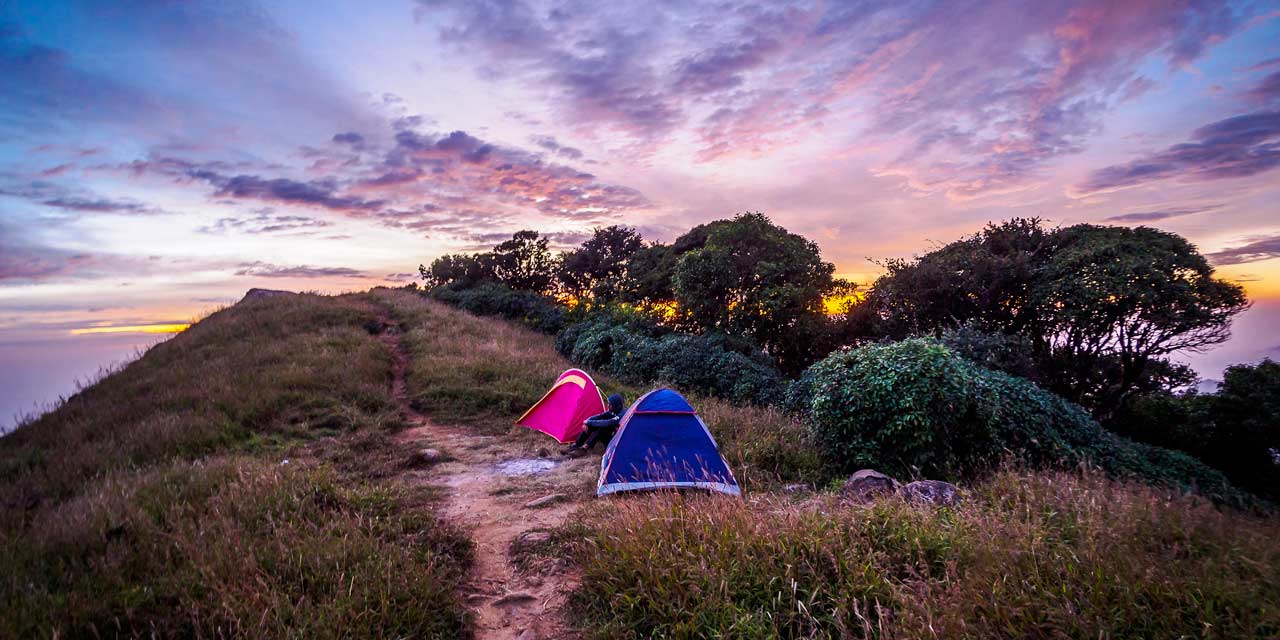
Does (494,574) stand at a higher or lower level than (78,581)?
lower

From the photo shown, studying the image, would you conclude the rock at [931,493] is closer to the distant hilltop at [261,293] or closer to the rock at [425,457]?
the rock at [425,457]

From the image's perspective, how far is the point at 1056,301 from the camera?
510 inches

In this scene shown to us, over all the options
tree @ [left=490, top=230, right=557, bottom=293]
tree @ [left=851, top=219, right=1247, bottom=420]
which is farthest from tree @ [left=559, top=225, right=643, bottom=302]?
tree @ [left=851, top=219, right=1247, bottom=420]

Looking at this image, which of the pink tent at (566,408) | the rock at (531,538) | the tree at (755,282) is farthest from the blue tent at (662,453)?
the tree at (755,282)

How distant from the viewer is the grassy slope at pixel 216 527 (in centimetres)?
388

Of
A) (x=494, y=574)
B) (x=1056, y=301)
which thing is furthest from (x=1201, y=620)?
(x=1056, y=301)

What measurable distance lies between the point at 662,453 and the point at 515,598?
10.8 ft

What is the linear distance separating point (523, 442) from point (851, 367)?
655 cm

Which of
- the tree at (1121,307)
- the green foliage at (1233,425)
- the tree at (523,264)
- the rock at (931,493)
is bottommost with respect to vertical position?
the green foliage at (1233,425)

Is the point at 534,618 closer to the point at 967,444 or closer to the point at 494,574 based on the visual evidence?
the point at 494,574

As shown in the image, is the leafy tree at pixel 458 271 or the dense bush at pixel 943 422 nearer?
the dense bush at pixel 943 422

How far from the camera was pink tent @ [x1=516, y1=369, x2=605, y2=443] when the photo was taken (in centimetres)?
1096

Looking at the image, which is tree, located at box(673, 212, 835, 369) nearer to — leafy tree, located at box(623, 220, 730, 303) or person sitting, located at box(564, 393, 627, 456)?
leafy tree, located at box(623, 220, 730, 303)

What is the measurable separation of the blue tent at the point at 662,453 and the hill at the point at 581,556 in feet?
1.90
